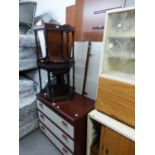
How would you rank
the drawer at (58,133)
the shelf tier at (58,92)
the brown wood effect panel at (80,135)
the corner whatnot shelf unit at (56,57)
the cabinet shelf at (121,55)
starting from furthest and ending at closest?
the shelf tier at (58,92)
the corner whatnot shelf unit at (56,57)
the drawer at (58,133)
the brown wood effect panel at (80,135)
the cabinet shelf at (121,55)

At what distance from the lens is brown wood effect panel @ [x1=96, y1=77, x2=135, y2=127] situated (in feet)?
3.35

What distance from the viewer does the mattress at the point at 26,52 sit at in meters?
1.90

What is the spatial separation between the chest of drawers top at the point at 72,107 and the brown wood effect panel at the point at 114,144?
278 mm

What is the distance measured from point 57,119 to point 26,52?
0.93 m

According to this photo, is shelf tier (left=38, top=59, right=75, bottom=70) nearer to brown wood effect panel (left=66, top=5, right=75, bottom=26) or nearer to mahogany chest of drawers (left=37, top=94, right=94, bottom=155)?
mahogany chest of drawers (left=37, top=94, right=94, bottom=155)

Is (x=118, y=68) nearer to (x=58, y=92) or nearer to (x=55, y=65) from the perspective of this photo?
(x=55, y=65)

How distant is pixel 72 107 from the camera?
1.54 metres

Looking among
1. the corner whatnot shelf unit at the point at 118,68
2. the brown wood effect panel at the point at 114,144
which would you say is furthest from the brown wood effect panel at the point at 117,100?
the brown wood effect panel at the point at 114,144

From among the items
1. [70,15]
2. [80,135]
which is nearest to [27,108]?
[80,135]

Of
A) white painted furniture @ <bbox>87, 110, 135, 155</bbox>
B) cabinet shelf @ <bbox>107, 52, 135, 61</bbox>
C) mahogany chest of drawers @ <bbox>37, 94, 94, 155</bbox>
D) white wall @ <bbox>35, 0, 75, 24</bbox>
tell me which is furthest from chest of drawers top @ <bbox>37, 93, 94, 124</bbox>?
white wall @ <bbox>35, 0, 75, 24</bbox>

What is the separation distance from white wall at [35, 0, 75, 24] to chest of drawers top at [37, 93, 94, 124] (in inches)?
40.8

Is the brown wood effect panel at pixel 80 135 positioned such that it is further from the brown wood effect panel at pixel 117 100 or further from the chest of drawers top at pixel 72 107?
the brown wood effect panel at pixel 117 100
